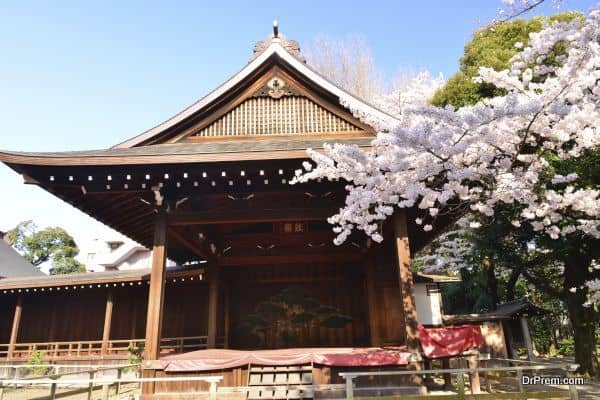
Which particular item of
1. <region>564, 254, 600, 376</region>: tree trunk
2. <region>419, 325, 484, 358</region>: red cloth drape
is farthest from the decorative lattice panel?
<region>564, 254, 600, 376</region>: tree trunk

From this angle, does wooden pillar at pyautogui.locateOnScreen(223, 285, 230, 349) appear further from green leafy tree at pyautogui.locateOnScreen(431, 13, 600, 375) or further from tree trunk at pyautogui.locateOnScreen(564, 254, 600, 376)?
tree trunk at pyautogui.locateOnScreen(564, 254, 600, 376)

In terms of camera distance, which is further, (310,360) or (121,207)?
(121,207)

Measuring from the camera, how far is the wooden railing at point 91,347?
45.5 feet

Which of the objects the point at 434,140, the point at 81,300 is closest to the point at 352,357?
the point at 434,140

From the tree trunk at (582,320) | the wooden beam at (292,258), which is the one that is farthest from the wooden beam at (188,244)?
the tree trunk at (582,320)

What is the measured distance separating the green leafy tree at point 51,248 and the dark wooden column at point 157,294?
39.0 metres

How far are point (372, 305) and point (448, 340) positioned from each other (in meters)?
3.51

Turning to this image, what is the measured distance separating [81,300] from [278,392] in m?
12.4

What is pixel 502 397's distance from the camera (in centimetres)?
545

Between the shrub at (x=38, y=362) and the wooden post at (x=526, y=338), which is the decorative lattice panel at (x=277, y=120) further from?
the shrub at (x=38, y=362)

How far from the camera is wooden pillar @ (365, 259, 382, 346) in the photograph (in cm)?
1052

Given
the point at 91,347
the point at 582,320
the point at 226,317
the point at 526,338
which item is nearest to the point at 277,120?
the point at 226,317

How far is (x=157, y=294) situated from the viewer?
23.7ft

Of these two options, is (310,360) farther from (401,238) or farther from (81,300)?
(81,300)
